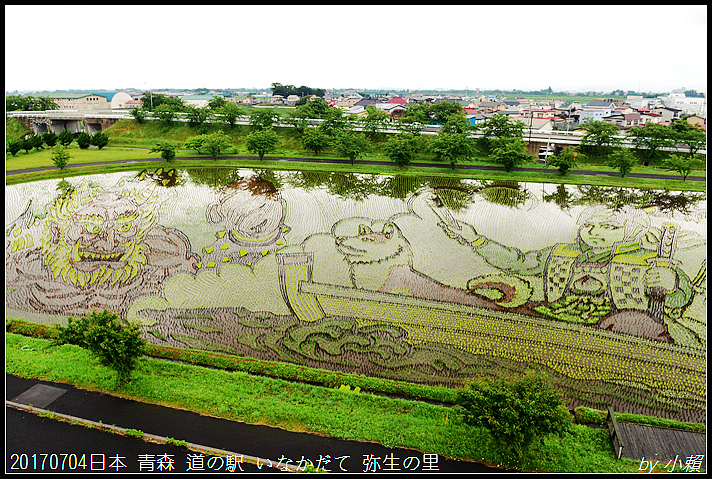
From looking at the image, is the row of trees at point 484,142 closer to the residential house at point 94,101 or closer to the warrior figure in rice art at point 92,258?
the warrior figure in rice art at point 92,258

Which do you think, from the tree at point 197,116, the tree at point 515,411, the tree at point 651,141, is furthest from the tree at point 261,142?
the tree at point 651,141

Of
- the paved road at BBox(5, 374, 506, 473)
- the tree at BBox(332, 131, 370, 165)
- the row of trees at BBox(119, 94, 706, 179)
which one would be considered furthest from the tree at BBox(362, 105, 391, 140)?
the paved road at BBox(5, 374, 506, 473)

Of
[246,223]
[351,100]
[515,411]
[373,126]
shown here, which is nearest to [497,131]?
[373,126]

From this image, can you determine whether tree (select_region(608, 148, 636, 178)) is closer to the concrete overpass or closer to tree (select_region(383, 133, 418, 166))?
tree (select_region(383, 133, 418, 166))

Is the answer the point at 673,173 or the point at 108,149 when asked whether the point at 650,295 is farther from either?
the point at 108,149

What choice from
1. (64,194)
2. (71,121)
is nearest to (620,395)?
(64,194)
